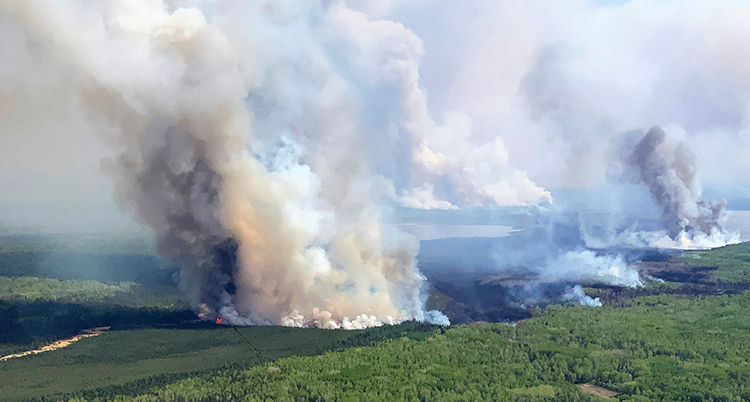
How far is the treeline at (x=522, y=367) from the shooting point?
83.2m

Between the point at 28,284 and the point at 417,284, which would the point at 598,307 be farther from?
the point at 28,284

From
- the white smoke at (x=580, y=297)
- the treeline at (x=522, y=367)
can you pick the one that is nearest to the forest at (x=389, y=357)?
the treeline at (x=522, y=367)

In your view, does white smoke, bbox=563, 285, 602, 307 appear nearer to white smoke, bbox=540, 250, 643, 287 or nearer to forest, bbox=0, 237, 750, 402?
forest, bbox=0, 237, 750, 402

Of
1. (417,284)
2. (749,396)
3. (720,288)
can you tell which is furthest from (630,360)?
(720,288)

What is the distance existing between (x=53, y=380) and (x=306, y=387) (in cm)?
3964

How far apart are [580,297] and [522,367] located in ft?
217

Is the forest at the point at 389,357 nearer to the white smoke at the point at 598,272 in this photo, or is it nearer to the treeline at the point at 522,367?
the treeline at the point at 522,367

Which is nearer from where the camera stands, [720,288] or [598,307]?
[598,307]

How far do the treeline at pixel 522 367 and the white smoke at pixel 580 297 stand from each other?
21.7m

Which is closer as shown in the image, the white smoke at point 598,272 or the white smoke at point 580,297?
the white smoke at point 580,297

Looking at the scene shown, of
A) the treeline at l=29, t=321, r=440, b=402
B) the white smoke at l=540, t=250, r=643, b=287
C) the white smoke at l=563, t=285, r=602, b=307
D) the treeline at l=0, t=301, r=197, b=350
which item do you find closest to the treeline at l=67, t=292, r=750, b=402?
the treeline at l=29, t=321, r=440, b=402

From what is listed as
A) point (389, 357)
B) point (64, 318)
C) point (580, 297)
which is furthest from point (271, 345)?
point (580, 297)

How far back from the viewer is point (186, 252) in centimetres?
12562

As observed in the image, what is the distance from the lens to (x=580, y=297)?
504ft
